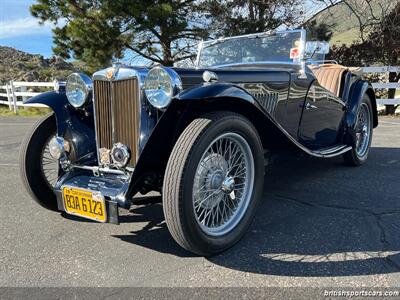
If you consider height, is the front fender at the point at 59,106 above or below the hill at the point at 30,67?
below

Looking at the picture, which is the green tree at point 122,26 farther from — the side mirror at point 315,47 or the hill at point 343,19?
the side mirror at point 315,47

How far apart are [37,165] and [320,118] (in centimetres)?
284

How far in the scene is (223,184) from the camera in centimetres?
272

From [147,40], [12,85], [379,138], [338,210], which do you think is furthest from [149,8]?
[338,210]

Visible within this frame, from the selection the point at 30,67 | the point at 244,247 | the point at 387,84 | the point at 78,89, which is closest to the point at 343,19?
the point at 387,84

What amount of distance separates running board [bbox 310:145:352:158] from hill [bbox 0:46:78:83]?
293 cm

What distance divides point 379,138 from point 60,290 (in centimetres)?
627

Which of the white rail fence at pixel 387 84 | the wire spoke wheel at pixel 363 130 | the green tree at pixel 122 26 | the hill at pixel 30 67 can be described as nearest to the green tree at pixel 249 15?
the green tree at pixel 122 26

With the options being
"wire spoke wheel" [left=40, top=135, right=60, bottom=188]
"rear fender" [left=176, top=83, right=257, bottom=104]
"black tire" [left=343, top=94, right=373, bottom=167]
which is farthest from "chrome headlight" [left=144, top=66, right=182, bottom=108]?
"black tire" [left=343, top=94, right=373, bottom=167]

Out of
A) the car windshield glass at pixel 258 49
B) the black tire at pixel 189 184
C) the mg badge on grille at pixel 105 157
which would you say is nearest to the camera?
the black tire at pixel 189 184

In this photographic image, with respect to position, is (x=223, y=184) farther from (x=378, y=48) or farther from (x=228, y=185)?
(x=378, y=48)

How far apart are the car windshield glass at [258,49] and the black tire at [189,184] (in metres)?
1.79

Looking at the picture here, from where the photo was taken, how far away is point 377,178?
14.0ft

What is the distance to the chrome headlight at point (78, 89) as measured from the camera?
3179 mm
